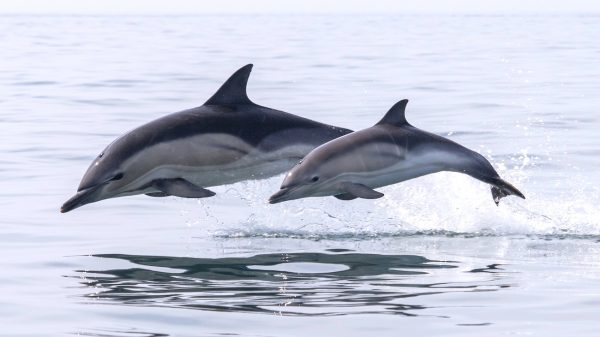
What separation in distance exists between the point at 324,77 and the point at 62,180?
687 inches

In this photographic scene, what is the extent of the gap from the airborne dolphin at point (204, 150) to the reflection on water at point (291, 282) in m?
0.58

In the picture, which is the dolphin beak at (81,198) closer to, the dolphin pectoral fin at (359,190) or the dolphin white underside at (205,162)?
the dolphin white underside at (205,162)

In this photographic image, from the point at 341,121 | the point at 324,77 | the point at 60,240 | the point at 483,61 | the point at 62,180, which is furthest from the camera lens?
the point at 483,61

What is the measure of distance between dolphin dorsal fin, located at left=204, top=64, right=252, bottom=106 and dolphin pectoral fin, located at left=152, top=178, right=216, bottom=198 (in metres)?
0.72

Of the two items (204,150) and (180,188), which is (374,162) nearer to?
(204,150)

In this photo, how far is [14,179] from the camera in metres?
15.0

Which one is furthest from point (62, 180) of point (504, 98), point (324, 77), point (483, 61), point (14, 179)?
point (483, 61)

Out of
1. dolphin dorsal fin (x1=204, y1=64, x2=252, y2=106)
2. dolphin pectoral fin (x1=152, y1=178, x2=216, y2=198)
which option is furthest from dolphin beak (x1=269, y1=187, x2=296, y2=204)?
dolphin dorsal fin (x1=204, y1=64, x2=252, y2=106)

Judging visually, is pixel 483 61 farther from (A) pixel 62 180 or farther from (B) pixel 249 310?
(B) pixel 249 310

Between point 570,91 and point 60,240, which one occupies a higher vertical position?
point 570,91

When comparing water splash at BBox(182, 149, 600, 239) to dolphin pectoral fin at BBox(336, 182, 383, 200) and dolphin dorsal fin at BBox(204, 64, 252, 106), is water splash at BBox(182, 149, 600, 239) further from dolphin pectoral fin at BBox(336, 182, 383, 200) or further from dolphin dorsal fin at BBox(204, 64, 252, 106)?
dolphin dorsal fin at BBox(204, 64, 252, 106)

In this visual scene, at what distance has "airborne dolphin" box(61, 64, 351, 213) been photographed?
10109 millimetres

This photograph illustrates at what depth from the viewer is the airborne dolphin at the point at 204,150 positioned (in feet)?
33.2

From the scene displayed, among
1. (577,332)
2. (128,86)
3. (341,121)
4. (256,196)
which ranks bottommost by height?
(577,332)
